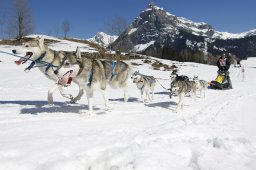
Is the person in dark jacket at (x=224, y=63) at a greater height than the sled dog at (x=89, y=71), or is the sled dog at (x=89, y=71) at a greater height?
the person in dark jacket at (x=224, y=63)

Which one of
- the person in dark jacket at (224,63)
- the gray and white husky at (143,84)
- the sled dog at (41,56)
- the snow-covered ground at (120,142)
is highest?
the person in dark jacket at (224,63)

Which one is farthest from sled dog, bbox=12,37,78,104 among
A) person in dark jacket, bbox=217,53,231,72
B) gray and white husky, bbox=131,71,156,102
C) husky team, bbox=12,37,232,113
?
person in dark jacket, bbox=217,53,231,72

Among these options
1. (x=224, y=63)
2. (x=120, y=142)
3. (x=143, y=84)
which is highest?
(x=224, y=63)

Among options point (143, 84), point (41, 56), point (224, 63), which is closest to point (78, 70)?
point (41, 56)

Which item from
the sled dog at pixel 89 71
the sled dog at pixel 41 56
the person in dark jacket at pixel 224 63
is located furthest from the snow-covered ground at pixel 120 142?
the person in dark jacket at pixel 224 63

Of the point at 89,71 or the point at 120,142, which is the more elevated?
the point at 89,71

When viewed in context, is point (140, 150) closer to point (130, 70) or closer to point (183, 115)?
point (183, 115)

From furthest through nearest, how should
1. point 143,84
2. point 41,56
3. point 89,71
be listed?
point 143,84 → point 41,56 → point 89,71

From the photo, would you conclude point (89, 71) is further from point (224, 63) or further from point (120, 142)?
point (224, 63)

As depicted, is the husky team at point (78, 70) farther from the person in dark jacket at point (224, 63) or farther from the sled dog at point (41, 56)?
the person in dark jacket at point (224, 63)

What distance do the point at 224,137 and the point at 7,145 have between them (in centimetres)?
336

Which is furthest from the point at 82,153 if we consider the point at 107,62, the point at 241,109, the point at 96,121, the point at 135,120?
the point at 241,109

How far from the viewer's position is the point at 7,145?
438 cm

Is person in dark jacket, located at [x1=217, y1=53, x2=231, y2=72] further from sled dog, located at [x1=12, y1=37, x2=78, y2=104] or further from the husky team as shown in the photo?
sled dog, located at [x1=12, y1=37, x2=78, y2=104]
